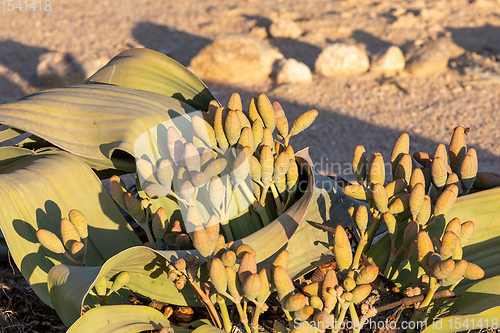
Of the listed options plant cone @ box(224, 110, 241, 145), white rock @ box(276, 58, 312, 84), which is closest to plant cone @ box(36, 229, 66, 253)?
plant cone @ box(224, 110, 241, 145)

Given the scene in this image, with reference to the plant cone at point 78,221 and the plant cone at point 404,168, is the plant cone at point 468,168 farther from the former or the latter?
the plant cone at point 78,221

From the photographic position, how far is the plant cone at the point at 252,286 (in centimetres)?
64

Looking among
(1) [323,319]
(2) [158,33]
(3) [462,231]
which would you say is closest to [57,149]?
(1) [323,319]

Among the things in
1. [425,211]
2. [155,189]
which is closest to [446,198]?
[425,211]

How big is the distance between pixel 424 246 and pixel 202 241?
32cm

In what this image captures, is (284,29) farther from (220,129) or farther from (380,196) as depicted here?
(380,196)

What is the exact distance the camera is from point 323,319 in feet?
2.16

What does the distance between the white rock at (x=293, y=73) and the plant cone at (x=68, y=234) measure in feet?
8.38

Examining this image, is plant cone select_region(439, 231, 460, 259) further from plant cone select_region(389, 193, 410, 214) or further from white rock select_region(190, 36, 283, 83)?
white rock select_region(190, 36, 283, 83)

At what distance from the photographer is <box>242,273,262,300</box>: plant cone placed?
0.64 metres

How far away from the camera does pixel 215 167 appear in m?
0.81

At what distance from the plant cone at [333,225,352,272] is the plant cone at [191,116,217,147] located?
1.01 feet

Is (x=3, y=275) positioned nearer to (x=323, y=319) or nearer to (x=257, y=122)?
(x=257, y=122)

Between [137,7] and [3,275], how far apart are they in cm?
378
